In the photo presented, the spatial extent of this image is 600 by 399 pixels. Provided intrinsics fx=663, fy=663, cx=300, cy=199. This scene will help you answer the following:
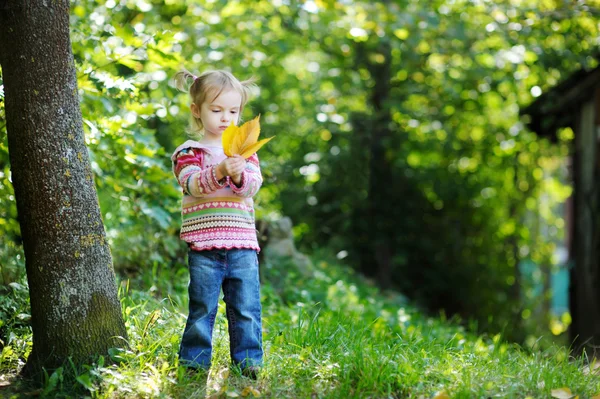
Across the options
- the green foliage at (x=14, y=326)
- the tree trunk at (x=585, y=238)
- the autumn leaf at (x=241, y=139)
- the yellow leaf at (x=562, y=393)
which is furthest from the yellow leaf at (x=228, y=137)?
the tree trunk at (x=585, y=238)

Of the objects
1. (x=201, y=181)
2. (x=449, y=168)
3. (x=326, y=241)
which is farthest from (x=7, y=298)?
(x=449, y=168)

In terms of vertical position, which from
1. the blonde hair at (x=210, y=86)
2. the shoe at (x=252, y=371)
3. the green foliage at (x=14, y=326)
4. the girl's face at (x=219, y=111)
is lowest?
the shoe at (x=252, y=371)

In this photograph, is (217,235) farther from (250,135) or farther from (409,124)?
(409,124)

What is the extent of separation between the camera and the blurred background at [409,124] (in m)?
7.70

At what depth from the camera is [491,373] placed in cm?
309

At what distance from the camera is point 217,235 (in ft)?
9.70

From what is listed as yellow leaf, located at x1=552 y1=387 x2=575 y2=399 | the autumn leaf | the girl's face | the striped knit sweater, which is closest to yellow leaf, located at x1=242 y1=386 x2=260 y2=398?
the striped knit sweater

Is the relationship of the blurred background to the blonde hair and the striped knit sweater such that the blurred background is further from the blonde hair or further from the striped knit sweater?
the striped knit sweater

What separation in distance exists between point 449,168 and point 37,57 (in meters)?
8.30

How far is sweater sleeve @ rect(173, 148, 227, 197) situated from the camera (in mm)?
2844

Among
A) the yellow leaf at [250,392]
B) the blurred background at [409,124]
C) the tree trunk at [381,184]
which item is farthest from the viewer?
the tree trunk at [381,184]

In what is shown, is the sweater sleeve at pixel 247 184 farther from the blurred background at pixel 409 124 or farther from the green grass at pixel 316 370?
the blurred background at pixel 409 124

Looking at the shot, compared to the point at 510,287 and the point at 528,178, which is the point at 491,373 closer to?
the point at 510,287

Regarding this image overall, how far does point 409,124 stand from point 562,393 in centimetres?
686
